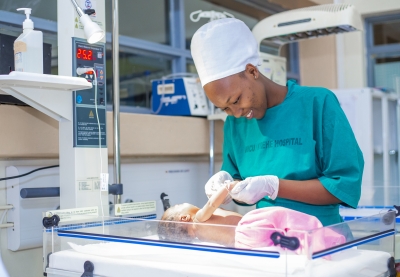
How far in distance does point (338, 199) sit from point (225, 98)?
A: 45cm

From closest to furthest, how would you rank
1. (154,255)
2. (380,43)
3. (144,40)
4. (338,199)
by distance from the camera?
(154,255) → (338,199) → (144,40) → (380,43)

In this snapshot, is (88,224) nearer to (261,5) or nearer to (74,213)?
(74,213)

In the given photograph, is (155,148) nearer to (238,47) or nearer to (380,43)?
(238,47)

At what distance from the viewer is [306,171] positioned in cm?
168

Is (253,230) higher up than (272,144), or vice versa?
(272,144)

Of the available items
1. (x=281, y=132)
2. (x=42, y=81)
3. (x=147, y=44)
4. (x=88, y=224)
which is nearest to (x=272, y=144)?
(x=281, y=132)

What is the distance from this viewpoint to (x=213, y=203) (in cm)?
171

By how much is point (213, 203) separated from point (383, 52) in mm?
4045

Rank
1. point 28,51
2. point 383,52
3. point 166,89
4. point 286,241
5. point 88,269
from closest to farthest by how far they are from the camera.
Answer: point 286,241 → point 88,269 → point 28,51 → point 166,89 → point 383,52

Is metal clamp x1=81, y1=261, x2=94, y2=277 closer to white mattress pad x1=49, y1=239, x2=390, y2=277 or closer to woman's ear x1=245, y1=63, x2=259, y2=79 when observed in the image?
white mattress pad x1=49, y1=239, x2=390, y2=277

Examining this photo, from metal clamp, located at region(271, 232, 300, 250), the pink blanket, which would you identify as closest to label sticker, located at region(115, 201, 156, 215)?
the pink blanket

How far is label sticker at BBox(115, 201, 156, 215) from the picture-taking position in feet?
6.17

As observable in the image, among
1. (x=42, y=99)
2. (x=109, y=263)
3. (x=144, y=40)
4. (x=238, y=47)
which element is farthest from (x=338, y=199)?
(x=144, y=40)

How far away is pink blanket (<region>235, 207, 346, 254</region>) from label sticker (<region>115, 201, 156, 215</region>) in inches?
21.0
